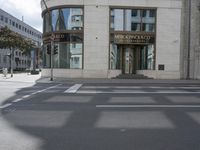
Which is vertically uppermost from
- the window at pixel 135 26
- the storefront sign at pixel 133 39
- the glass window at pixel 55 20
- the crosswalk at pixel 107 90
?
the glass window at pixel 55 20

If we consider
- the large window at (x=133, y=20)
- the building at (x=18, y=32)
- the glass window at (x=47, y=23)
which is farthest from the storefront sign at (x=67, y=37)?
the building at (x=18, y=32)

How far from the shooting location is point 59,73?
35.2m

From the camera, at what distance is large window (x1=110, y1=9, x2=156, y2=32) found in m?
35.0

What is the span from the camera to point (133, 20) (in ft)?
116

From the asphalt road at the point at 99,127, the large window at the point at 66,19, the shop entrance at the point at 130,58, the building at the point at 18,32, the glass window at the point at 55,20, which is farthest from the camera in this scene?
the building at the point at 18,32

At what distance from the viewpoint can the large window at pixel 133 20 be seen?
35.0 meters

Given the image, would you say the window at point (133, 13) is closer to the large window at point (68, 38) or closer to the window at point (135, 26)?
the window at point (135, 26)

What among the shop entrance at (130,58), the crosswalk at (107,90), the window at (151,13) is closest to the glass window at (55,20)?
the shop entrance at (130,58)

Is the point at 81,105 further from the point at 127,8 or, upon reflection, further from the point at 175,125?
the point at 127,8

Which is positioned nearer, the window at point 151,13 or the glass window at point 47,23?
the window at point 151,13

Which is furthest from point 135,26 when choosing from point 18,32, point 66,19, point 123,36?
point 18,32

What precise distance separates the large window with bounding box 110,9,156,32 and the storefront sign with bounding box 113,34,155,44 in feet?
2.03

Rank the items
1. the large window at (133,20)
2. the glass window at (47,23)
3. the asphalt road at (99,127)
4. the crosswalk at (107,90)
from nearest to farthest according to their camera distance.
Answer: the asphalt road at (99,127) → the crosswalk at (107,90) → the large window at (133,20) → the glass window at (47,23)

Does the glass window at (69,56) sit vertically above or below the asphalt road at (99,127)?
above
